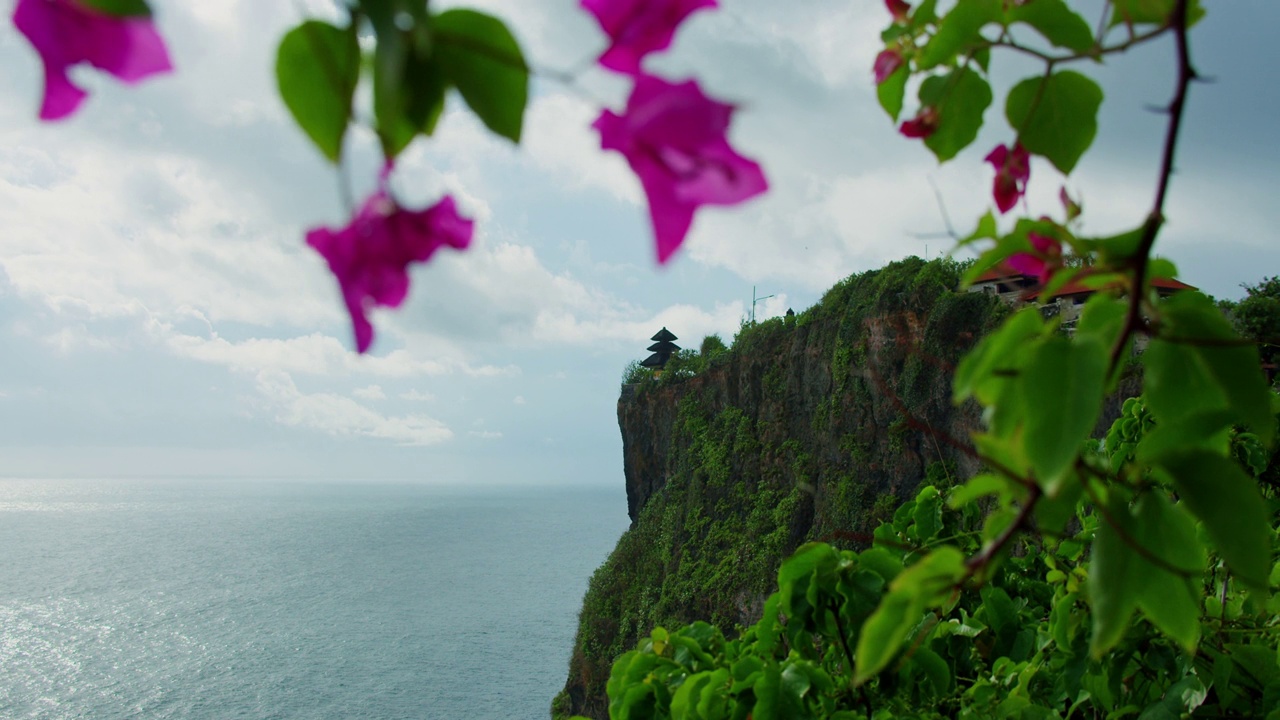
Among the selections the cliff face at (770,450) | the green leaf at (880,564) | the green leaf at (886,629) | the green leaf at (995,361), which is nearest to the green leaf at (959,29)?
the green leaf at (995,361)

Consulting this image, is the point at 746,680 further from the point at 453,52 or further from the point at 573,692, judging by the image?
the point at 573,692

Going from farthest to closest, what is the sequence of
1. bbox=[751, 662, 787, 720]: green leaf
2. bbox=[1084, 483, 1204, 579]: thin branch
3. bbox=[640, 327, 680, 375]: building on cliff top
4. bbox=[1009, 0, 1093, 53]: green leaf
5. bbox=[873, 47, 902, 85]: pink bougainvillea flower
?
bbox=[640, 327, 680, 375]: building on cliff top < bbox=[751, 662, 787, 720]: green leaf < bbox=[873, 47, 902, 85]: pink bougainvillea flower < bbox=[1009, 0, 1093, 53]: green leaf < bbox=[1084, 483, 1204, 579]: thin branch

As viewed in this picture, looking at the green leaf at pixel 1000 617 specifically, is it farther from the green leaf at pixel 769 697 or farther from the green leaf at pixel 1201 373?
the green leaf at pixel 1201 373

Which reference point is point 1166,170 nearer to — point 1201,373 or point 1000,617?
point 1201,373

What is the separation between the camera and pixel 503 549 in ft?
139

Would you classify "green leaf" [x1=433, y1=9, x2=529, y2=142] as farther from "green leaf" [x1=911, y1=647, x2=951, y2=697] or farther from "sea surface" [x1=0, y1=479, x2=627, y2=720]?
"sea surface" [x1=0, y1=479, x2=627, y2=720]

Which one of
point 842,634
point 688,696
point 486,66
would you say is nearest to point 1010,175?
point 486,66

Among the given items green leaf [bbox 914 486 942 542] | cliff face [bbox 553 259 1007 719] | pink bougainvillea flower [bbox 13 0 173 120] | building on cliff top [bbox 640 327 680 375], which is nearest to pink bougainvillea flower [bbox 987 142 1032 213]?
pink bougainvillea flower [bbox 13 0 173 120]

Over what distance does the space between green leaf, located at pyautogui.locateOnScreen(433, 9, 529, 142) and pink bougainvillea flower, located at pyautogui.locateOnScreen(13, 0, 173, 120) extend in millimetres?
68

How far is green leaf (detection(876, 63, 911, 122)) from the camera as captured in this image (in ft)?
1.70

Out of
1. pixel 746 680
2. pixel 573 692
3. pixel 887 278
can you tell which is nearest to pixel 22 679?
pixel 573 692

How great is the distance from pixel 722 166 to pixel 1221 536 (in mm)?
265

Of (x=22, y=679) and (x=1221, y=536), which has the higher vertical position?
(x=1221, y=536)

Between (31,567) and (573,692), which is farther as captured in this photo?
(31,567)
